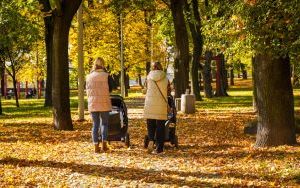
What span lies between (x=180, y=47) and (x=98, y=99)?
15.4 metres

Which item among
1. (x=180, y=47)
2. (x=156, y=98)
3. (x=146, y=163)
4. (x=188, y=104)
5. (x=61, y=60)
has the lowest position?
(x=146, y=163)

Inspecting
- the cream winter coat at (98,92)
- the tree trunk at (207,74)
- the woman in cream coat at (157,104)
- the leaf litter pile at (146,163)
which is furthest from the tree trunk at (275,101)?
the tree trunk at (207,74)

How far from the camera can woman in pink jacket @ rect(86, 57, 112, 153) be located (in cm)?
1168

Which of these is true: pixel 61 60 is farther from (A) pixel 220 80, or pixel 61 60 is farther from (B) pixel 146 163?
(A) pixel 220 80

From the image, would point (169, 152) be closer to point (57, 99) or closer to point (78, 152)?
point (78, 152)

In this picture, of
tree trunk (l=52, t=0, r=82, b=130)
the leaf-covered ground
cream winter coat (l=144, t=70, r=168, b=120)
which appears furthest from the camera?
tree trunk (l=52, t=0, r=82, b=130)

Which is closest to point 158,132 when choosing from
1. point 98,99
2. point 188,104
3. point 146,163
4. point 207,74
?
point 146,163

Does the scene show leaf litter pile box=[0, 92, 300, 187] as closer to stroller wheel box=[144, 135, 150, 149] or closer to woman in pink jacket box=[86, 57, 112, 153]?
stroller wheel box=[144, 135, 150, 149]

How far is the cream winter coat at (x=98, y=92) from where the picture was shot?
11680 mm

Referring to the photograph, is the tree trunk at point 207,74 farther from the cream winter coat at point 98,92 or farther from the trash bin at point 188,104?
the cream winter coat at point 98,92

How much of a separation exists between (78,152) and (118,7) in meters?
16.9

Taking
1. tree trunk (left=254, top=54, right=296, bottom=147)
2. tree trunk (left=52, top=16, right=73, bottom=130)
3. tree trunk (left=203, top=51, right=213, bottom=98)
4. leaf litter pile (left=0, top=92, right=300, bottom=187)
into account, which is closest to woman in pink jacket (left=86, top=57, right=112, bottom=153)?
leaf litter pile (left=0, top=92, right=300, bottom=187)

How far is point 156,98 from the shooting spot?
11.4 m

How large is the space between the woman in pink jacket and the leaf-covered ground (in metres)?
0.50
